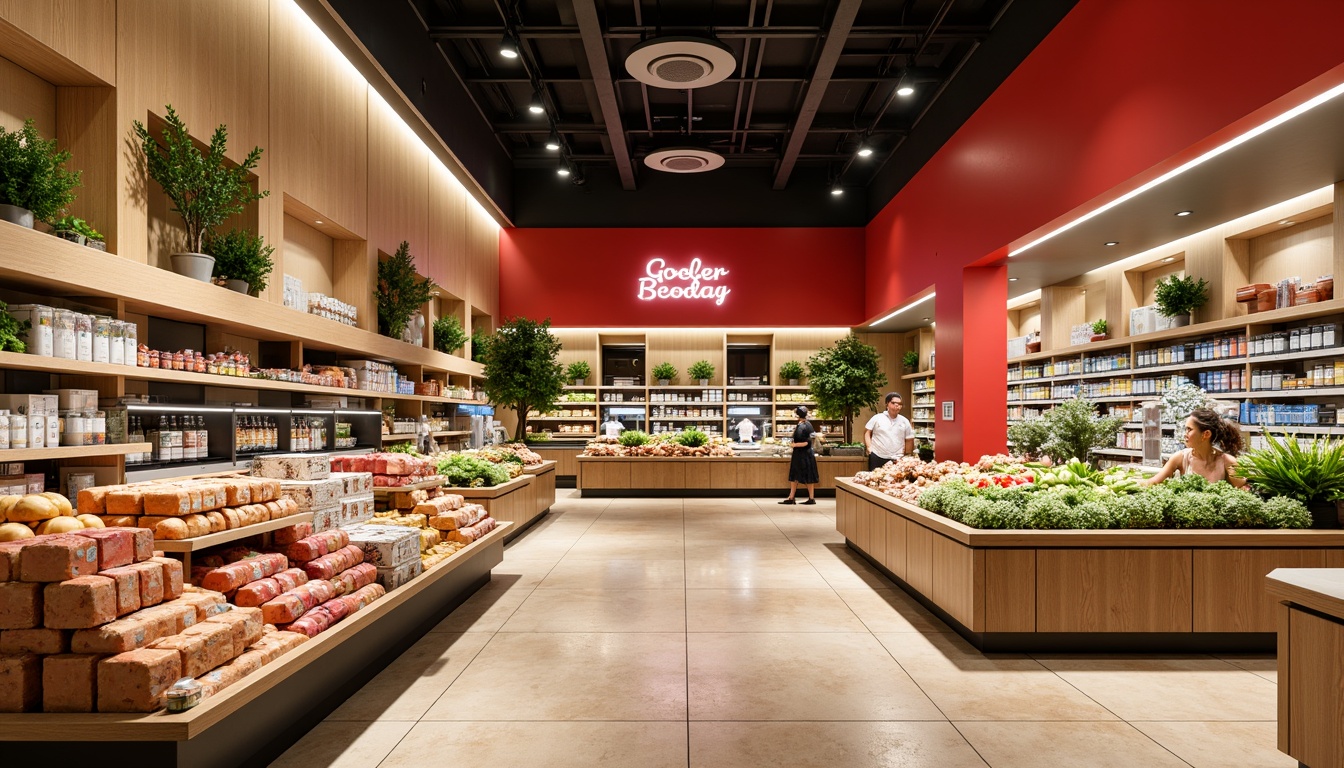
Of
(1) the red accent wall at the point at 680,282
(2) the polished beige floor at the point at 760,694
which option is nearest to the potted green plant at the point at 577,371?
(1) the red accent wall at the point at 680,282

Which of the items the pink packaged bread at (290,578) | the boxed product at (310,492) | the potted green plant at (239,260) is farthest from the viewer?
the potted green plant at (239,260)

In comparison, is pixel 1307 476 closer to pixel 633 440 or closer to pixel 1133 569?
pixel 1133 569

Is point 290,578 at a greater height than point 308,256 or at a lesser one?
lesser

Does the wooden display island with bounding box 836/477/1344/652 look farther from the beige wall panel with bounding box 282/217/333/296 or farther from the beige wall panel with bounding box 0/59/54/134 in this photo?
the beige wall panel with bounding box 282/217/333/296

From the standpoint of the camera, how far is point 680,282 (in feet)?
47.2

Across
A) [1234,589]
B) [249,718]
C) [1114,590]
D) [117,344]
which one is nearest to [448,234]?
[117,344]

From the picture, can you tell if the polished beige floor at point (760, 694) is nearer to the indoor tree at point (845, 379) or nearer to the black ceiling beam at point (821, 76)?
the black ceiling beam at point (821, 76)

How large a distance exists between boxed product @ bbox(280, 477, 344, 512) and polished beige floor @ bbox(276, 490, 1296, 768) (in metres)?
1.00

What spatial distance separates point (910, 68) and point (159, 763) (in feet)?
31.2

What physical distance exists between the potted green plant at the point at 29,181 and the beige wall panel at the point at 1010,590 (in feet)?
17.5

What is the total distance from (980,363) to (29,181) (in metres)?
8.50

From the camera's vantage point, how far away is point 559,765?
2910 millimetres

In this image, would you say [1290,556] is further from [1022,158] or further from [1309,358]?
[1022,158]

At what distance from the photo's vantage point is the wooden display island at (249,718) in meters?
2.23
